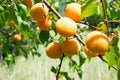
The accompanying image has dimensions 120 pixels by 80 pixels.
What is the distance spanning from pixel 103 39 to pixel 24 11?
1.03m

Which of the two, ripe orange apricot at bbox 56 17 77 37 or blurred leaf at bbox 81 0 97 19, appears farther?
blurred leaf at bbox 81 0 97 19

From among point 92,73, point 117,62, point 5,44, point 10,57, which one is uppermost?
point 117,62

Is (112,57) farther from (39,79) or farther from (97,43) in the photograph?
(39,79)

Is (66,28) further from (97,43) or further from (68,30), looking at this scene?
(97,43)

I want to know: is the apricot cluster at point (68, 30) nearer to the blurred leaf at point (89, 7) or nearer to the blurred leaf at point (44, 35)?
the blurred leaf at point (89, 7)

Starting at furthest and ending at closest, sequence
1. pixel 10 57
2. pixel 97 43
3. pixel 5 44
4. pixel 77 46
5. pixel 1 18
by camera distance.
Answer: pixel 10 57
pixel 5 44
pixel 1 18
pixel 77 46
pixel 97 43

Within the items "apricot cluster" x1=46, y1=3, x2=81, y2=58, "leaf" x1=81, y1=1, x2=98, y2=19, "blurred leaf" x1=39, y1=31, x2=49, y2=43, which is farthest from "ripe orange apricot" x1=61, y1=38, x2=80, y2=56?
"blurred leaf" x1=39, y1=31, x2=49, y2=43

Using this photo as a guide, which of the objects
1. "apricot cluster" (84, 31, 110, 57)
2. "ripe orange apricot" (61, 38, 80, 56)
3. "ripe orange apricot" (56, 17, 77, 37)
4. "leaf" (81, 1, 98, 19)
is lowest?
"ripe orange apricot" (61, 38, 80, 56)

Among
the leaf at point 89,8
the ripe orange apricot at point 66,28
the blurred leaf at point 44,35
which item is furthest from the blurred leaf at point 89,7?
the blurred leaf at point 44,35

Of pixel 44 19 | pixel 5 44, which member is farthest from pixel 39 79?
pixel 44 19

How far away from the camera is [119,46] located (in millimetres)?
995

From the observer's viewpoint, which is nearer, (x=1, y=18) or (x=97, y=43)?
(x=97, y=43)

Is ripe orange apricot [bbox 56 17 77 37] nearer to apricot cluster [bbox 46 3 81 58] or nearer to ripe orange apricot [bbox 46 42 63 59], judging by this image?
apricot cluster [bbox 46 3 81 58]

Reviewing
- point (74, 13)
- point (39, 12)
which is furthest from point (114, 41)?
point (39, 12)
